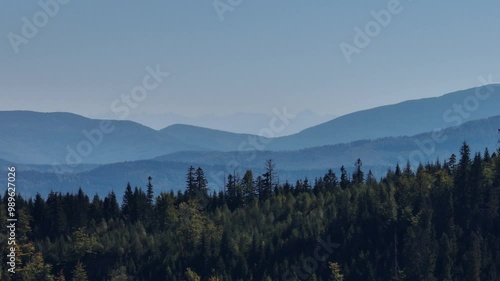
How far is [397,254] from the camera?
16725 cm

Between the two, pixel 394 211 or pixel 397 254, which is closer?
pixel 397 254

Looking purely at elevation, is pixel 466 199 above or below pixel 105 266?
above

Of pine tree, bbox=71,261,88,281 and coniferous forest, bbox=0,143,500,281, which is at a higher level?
coniferous forest, bbox=0,143,500,281

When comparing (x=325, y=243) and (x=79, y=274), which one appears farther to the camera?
(x=325, y=243)

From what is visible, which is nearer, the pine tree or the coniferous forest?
the coniferous forest

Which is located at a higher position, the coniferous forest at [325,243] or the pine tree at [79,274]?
the coniferous forest at [325,243]

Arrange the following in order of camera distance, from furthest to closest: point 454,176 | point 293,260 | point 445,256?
point 454,176, point 293,260, point 445,256

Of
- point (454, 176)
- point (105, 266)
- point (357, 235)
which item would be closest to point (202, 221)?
point (105, 266)

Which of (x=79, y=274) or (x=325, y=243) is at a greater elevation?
(x=325, y=243)

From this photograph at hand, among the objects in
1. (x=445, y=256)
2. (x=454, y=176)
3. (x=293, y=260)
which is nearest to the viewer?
(x=445, y=256)

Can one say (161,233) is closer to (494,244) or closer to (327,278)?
(327,278)

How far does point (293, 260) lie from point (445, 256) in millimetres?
29414

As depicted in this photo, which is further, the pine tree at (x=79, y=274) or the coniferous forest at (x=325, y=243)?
the pine tree at (x=79, y=274)

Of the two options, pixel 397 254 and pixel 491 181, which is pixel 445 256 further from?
pixel 491 181
